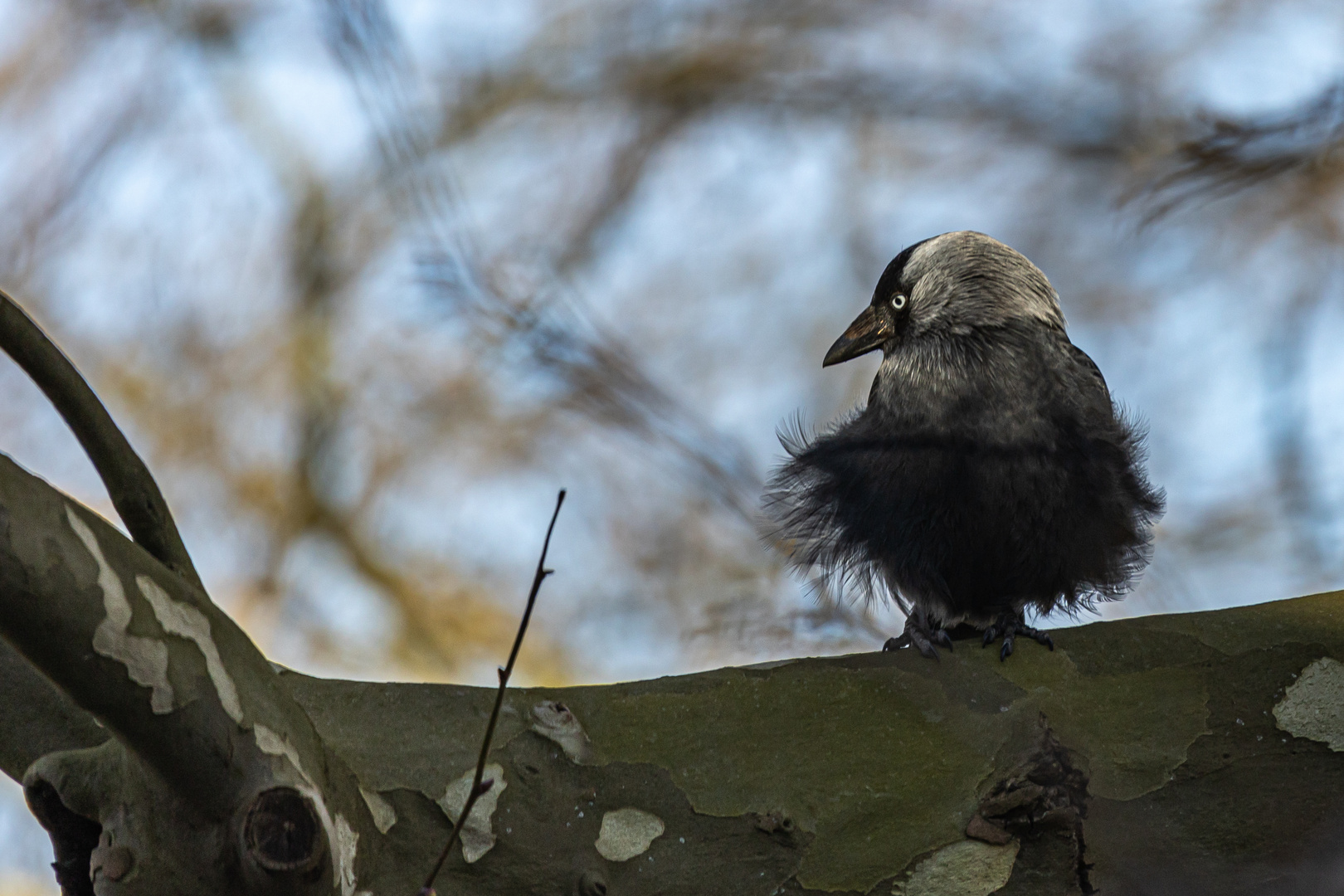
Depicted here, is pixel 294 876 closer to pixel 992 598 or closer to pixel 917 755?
pixel 917 755

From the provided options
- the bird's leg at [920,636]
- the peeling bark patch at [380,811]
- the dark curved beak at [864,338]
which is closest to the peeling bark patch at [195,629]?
Answer: the peeling bark patch at [380,811]

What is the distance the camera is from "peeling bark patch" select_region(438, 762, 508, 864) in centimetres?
193

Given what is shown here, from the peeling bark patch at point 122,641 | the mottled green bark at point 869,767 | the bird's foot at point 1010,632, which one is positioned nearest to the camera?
the peeling bark patch at point 122,641

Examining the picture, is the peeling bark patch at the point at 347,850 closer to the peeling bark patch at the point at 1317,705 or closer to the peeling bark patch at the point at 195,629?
the peeling bark patch at the point at 195,629

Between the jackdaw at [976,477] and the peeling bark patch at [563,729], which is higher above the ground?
the jackdaw at [976,477]

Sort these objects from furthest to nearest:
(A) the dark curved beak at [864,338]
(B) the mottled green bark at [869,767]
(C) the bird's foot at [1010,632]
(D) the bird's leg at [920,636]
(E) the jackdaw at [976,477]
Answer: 1. (A) the dark curved beak at [864,338]
2. (E) the jackdaw at [976,477]
3. (D) the bird's leg at [920,636]
4. (C) the bird's foot at [1010,632]
5. (B) the mottled green bark at [869,767]

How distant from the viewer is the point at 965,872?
189 centimetres

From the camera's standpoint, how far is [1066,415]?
3119 mm

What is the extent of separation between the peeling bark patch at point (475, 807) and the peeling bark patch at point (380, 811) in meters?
0.08

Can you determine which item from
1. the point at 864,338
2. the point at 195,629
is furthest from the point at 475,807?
the point at 864,338

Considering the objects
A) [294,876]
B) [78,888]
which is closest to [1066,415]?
[294,876]

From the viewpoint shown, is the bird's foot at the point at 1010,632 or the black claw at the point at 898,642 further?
the black claw at the point at 898,642

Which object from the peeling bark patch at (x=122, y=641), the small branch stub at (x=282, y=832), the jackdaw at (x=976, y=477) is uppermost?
the jackdaw at (x=976, y=477)

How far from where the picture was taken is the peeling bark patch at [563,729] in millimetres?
2031
